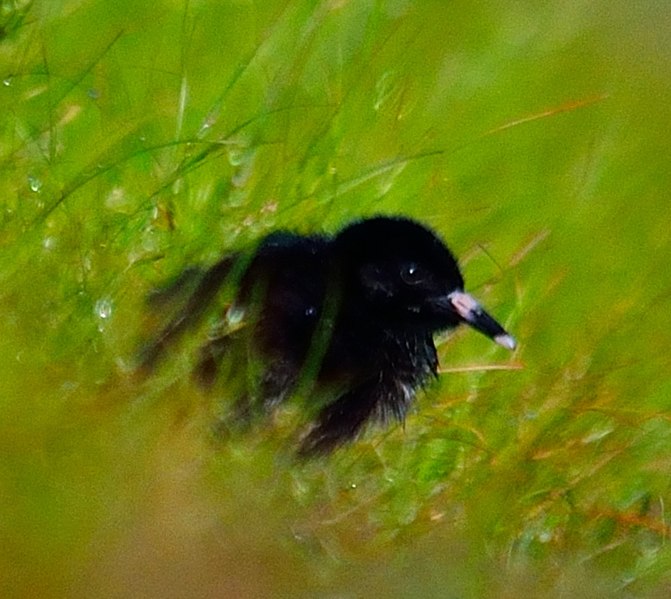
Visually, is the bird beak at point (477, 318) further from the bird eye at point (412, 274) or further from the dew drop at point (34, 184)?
the dew drop at point (34, 184)

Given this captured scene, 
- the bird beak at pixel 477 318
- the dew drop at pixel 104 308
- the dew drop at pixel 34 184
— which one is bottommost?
the bird beak at pixel 477 318

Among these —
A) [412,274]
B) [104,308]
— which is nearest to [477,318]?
[412,274]

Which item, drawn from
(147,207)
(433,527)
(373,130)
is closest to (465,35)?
(373,130)

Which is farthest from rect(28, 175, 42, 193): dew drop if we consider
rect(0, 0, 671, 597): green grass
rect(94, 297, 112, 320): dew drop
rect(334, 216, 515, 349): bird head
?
rect(334, 216, 515, 349): bird head

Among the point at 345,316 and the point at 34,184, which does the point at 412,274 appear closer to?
the point at 345,316

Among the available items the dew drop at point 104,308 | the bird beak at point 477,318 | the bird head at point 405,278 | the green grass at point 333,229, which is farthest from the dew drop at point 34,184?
the bird beak at point 477,318

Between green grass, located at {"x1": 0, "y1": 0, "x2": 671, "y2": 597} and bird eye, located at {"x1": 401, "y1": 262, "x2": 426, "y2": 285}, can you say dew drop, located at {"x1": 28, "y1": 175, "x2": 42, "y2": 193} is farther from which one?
bird eye, located at {"x1": 401, "y1": 262, "x2": 426, "y2": 285}
